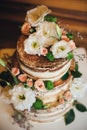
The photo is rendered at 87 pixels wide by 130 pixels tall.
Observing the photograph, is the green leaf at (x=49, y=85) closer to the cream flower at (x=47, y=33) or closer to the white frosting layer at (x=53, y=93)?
the white frosting layer at (x=53, y=93)

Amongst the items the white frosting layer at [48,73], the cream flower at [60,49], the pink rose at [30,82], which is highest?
the cream flower at [60,49]

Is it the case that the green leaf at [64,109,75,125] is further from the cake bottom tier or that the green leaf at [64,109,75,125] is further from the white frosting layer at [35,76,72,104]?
the white frosting layer at [35,76,72,104]

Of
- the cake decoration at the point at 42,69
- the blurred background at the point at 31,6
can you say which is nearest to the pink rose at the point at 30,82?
the cake decoration at the point at 42,69

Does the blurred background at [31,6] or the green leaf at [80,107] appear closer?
the green leaf at [80,107]

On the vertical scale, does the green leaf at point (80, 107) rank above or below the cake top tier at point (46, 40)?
below

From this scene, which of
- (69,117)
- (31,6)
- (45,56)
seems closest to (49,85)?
(45,56)

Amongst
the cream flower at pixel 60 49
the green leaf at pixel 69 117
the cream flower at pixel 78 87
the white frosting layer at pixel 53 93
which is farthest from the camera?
the green leaf at pixel 69 117

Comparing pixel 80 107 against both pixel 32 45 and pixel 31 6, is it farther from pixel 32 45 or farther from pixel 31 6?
pixel 31 6
